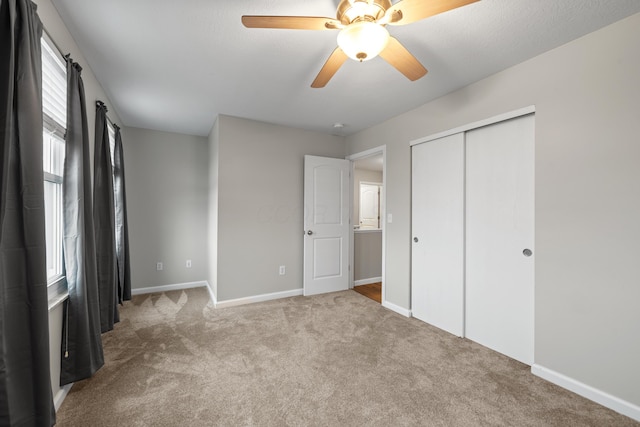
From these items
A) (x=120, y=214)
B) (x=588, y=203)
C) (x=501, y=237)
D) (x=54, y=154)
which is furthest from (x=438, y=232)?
(x=120, y=214)

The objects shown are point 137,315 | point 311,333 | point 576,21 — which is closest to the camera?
point 576,21

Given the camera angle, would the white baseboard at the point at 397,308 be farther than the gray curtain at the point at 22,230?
Yes

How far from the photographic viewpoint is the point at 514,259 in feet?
7.50

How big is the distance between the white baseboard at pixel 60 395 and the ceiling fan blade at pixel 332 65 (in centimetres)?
259

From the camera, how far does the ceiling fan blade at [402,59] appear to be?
60.6 inches

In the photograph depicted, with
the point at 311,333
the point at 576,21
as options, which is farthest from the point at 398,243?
the point at 576,21

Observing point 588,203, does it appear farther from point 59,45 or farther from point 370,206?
point 370,206

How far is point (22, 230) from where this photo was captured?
122cm

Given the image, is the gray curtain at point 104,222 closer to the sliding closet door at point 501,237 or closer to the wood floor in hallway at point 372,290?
the wood floor in hallway at point 372,290

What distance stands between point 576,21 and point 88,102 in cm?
357

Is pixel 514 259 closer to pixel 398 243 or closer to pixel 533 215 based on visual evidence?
pixel 533 215

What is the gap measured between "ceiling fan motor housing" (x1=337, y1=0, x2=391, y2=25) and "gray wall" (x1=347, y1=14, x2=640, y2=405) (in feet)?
5.09

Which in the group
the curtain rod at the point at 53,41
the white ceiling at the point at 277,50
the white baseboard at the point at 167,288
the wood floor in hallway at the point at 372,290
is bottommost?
the wood floor in hallway at the point at 372,290

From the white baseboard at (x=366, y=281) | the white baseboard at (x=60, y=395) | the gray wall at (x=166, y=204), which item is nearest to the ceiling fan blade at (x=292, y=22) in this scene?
the white baseboard at (x=60, y=395)
